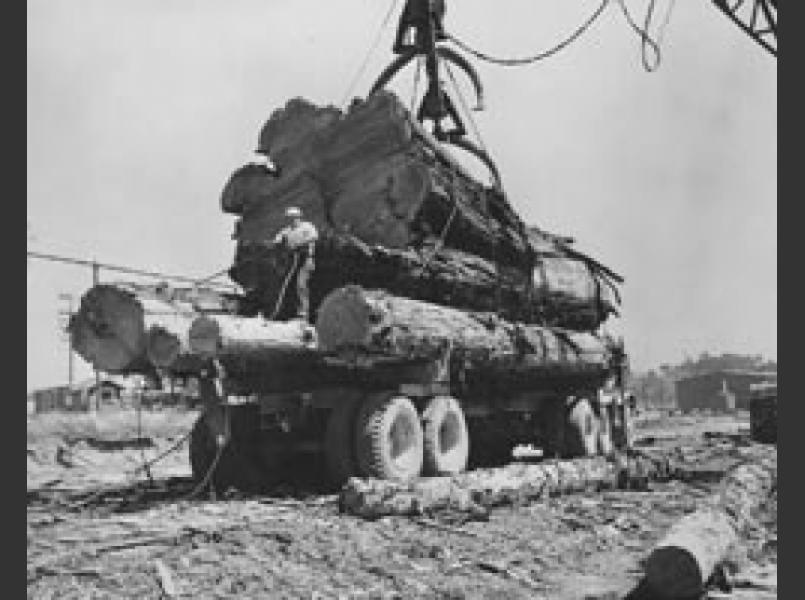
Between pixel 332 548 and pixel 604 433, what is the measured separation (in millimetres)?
9077

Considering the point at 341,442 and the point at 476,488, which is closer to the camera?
the point at 476,488

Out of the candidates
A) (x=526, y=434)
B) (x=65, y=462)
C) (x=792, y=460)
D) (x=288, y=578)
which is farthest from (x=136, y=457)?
(x=792, y=460)

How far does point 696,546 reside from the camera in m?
6.38

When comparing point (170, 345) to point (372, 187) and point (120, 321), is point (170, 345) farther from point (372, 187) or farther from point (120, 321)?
point (372, 187)

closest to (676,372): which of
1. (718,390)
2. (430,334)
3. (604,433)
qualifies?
(718,390)

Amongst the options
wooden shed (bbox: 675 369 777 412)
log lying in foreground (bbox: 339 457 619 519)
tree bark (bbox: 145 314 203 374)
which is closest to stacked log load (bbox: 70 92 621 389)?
tree bark (bbox: 145 314 203 374)

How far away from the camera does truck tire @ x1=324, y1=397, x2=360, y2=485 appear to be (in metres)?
9.56

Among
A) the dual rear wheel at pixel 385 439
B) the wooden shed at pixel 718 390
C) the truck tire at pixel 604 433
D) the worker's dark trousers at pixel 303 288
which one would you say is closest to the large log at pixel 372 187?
the worker's dark trousers at pixel 303 288

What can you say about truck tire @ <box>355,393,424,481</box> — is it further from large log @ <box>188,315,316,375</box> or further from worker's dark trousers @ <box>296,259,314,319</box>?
worker's dark trousers @ <box>296,259,314,319</box>

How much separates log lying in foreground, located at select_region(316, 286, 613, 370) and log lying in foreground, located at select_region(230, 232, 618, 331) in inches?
18.2

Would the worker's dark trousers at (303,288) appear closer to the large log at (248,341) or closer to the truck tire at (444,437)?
the large log at (248,341)

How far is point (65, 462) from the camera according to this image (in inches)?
764

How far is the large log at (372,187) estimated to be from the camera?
10789 millimetres

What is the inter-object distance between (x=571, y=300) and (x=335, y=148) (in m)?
4.61
